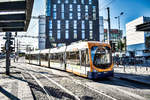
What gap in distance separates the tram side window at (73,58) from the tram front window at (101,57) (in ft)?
6.01

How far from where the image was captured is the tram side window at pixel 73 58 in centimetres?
1106

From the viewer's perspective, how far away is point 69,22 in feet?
164

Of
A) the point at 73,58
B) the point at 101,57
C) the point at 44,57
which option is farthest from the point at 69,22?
the point at 101,57

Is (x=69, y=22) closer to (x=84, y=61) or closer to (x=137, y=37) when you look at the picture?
(x=137, y=37)

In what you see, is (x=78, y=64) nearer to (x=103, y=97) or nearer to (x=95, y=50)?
(x=95, y=50)

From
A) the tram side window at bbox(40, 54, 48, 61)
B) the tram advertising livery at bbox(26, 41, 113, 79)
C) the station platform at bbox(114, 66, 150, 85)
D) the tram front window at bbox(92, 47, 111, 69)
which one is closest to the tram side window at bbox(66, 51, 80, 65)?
the tram advertising livery at bbox(26, 41, 113, 79)

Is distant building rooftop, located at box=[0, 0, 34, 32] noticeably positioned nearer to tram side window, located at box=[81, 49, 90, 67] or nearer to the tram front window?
tram side window, located at box=[81, 49, 90, 67]

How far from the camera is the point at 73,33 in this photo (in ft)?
165

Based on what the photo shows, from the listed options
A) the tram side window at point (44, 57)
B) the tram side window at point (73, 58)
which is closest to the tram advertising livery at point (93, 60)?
the tram side window at point (73, 58)

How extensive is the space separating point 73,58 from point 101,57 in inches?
120

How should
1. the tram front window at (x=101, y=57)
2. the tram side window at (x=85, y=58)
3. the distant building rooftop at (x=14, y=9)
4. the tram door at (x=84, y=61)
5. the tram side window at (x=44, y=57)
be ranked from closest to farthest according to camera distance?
the distant building rooftop at (x=14, y=9) → the tram front window at (x=101, y=57) → the tram side window at (x=85, y=58) → the tram door at (x=84, y=61) → the tram side window at (x=44, y=57)

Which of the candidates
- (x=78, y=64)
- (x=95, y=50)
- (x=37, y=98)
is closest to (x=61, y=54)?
(x=78, y=64)

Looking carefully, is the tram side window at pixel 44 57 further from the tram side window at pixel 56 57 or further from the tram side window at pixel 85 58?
the tram side window at pixel 85 58

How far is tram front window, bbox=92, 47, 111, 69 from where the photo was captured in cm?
935
